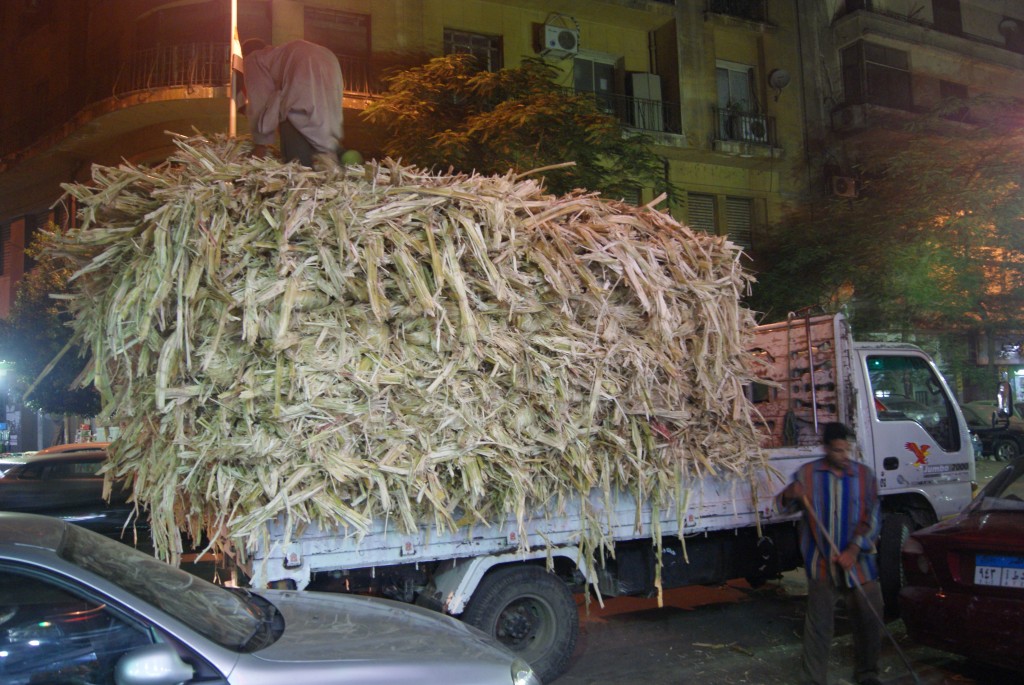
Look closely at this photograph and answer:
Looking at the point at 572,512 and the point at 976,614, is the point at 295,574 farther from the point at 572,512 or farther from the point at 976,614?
the point at 976,614

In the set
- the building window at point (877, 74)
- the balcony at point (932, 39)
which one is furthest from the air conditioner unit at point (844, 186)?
the balcony at point (932, 39)

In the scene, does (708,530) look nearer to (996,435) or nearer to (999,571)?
(999,571)

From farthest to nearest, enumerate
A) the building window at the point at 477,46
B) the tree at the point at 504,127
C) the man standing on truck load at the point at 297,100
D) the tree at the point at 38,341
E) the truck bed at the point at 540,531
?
the building window at the point at 477,46 < the tree at the point at 38,341 < the tree at the point at 504,127 < the man standing on truck load at the point at 297,100 < the truck bed at the point at 540,531

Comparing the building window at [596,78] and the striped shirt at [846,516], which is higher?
the building window at [596,78]

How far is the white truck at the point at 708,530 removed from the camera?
493cm

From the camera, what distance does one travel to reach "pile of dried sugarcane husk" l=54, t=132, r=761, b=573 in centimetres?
446

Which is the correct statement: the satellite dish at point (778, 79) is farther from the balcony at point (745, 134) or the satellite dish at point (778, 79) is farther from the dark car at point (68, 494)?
the dark car at point (68, 494)

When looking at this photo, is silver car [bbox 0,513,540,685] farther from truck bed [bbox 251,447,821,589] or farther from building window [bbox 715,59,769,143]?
building window [bbox 715,59,769,143]

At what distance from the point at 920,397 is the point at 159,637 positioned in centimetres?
721

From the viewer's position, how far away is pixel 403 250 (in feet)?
15.6

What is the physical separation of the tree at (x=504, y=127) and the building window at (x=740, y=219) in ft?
27.2

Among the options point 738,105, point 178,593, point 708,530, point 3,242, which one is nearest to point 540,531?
point 708,530

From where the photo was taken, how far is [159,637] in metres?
2.81

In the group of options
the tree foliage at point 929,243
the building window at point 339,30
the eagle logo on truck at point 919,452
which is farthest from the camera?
the building window at point 339,30
